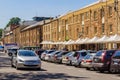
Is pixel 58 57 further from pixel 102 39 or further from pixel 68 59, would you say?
pixel 102 39

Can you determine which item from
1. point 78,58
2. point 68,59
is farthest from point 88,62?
point 68,59

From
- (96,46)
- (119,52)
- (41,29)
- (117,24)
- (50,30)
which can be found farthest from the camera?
(41,29)

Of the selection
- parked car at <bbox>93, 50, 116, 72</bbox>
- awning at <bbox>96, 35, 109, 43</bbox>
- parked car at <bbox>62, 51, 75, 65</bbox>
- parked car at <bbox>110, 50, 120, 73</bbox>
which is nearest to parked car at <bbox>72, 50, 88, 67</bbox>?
parked car at <bbox>62, 51, 75, 65</bbox>

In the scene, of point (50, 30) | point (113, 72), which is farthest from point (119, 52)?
point (50, 30)

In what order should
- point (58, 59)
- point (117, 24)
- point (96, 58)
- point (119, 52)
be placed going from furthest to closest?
1. point (117, 24)
2. point (58, 59)
3. point (96, 58)
4. point (119, 52)

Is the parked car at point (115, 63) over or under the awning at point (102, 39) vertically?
under

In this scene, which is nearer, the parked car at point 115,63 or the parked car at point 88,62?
the parked car at point 115,63

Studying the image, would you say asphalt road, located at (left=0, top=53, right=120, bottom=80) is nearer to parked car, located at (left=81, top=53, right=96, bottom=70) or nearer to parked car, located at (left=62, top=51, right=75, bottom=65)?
parked car, located at (left=81, top=53, right=96, bottom=70)

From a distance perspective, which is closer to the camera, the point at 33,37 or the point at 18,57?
the point at 18,57

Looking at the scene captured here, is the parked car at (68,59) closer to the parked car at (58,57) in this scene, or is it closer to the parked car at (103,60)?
the parked car at (58,57)

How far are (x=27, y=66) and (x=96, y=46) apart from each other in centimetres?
3593

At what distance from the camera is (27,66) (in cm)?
2866

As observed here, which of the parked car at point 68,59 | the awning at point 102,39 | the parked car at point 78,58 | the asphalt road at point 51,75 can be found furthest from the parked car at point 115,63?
the awning at point 102,39

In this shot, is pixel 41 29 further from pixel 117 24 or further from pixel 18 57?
pixel 18 57
